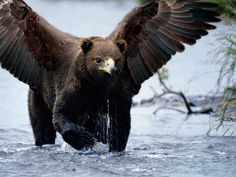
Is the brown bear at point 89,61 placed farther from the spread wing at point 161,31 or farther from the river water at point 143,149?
the river water at point 143,149

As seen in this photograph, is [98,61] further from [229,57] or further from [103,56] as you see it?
[229,57]

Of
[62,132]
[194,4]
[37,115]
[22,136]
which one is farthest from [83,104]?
[22,136]

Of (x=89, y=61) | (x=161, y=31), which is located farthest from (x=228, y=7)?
(x=89, y=61)

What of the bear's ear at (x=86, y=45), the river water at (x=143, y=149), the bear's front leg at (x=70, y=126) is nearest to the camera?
the river water at (x=143, y=149)

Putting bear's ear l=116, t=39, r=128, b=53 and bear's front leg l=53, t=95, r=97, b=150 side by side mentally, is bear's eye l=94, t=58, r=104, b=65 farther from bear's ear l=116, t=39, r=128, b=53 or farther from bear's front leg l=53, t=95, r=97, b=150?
bear's front leg l=53, t=95, r=97, b=150

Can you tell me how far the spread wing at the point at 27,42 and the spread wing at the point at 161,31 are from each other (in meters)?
0.76

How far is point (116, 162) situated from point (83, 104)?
2.44ft

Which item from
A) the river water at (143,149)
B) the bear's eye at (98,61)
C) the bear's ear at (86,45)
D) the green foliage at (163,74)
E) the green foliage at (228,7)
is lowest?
the river water at (143,149)

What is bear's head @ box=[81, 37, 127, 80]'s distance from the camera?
10641 mm

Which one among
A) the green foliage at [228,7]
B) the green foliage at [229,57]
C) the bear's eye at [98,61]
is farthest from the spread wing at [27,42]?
the green foliage at [228,7]

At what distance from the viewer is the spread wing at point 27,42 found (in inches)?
459

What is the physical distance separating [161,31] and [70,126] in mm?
1736

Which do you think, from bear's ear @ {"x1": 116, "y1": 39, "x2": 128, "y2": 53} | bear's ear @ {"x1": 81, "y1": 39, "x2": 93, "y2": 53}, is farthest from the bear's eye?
bear's ear @ {"x1": 116, "y1": 39, "x2": 128, "y2": 53}

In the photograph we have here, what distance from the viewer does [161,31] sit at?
12125 millimetres
